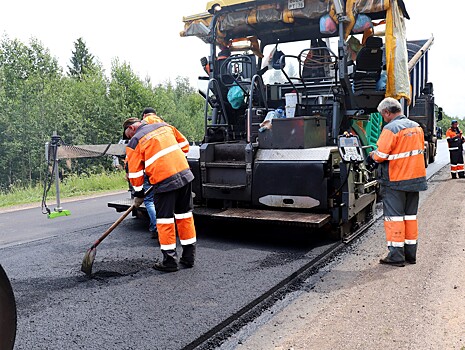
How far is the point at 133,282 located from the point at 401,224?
260 centimetres

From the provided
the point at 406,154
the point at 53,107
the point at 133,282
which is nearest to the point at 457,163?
the point at 406,154

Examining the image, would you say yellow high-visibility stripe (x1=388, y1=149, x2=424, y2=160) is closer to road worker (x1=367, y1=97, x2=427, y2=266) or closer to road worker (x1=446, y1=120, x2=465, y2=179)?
road worker (x1=367, y1=97, x2=427, y2=266)

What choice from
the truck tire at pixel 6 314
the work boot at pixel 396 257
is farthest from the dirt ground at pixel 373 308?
the truck tire at pixel 6 314

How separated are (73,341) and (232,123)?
4.51 metres

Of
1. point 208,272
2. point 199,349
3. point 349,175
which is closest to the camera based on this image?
point 199,349

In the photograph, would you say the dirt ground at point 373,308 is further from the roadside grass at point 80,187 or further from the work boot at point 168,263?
the roadside grass at point 80,187

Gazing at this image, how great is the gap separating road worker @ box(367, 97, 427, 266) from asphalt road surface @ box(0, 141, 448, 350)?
32.1 inches

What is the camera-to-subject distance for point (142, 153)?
165 inches

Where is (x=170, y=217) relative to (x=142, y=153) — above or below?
below

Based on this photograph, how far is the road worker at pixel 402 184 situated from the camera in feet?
14.5

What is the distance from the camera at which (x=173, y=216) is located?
430 cm

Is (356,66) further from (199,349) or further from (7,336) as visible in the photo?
(7,336)

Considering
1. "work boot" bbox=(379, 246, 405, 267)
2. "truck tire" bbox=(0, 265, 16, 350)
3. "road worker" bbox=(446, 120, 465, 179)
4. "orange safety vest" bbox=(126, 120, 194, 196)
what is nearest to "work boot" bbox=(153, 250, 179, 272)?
"orange safety vest" bbox=(126, 120, 194, 196)

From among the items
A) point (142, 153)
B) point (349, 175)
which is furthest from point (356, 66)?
point (142, 153)
